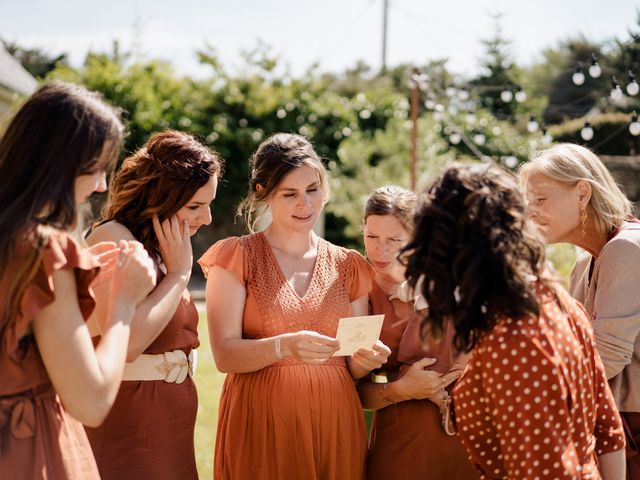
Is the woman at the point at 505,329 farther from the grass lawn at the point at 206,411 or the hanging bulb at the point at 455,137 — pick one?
the hanging bulb at the point at 455,137

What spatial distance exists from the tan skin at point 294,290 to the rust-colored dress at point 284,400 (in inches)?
→ 2.4

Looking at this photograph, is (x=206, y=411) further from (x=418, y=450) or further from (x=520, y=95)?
(x=520, y=95)

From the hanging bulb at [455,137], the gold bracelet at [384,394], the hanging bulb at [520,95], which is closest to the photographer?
the gold bracelet at [384,394]

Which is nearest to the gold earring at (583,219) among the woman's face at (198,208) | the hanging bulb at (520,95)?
the woman's face at (198,208)

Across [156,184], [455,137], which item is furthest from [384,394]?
[455,137]

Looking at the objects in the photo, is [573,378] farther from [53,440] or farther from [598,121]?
[598,121]

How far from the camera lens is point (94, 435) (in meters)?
2.91

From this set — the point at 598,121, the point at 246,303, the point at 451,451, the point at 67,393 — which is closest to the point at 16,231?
the point at 67,393

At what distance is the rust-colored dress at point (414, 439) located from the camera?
3217 millimetres

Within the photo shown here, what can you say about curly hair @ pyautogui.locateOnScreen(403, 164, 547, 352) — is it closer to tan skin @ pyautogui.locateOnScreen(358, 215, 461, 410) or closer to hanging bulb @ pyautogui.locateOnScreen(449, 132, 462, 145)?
tan skin @ pyautogui.locateOnScreen(358, 215, 461, 410)

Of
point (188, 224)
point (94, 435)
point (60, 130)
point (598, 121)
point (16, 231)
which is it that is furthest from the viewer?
point (598, 121)

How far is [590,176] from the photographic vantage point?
3.13 meters

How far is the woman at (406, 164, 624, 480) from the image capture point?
6.27ft

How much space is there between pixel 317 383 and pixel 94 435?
965mm
